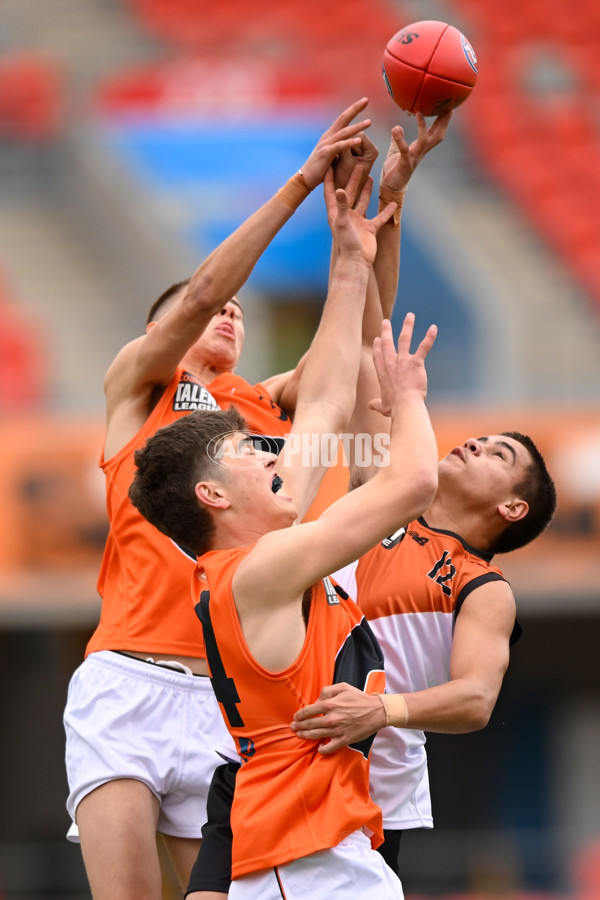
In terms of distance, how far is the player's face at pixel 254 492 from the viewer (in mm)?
3471

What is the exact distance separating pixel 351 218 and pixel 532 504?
117 cm

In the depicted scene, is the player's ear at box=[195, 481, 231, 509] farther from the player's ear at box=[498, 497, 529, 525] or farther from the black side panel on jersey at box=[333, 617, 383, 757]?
the player's ear at box=[498, 497, 529, 525]

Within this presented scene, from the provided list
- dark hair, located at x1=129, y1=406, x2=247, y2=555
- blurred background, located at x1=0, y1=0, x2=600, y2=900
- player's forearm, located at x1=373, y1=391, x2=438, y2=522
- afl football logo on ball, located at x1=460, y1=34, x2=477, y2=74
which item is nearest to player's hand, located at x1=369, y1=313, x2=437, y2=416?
player's forearm, located at x1=373, y1=391, x2=438, y2=522

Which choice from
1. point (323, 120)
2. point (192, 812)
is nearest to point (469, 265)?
point (323, 120)

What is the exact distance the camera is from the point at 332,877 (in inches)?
128

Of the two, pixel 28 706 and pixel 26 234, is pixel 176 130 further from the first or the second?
pixel 28 706

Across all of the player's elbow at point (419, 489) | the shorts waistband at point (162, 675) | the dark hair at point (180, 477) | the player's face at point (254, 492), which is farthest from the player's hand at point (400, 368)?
the shorts waistband at point (162, 675)

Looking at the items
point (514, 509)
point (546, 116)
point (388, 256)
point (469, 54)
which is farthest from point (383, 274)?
point (546, 116)

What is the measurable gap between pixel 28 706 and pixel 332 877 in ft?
31.5

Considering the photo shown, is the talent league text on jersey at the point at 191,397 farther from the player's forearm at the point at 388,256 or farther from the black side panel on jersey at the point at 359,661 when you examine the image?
the black side panel on jersey at the point at 359,661

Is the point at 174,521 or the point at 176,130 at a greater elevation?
the point at 176,130

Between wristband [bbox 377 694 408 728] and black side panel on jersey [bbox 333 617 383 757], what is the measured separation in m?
0.07

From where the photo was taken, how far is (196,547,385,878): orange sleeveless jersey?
3260 millimetres

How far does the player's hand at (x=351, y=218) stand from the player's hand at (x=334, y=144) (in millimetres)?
68
